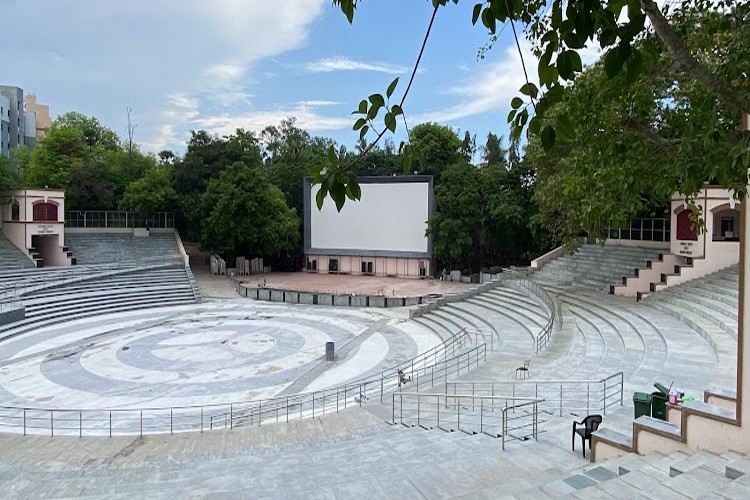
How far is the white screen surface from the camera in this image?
126 ft

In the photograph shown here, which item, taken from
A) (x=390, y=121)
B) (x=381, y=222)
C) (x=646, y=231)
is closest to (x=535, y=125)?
(x=390, y=121)

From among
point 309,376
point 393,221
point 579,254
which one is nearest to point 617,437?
point 309,376

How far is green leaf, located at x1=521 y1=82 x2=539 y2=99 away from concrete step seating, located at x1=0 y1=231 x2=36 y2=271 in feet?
104

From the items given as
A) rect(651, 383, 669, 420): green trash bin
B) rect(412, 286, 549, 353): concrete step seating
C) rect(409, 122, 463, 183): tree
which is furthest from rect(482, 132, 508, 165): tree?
rect(651, 383, 669, 420): green trash bin

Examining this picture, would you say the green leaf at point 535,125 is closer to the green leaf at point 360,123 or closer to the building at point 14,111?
the green leaf at point 360,123

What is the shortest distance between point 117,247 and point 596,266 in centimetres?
2985

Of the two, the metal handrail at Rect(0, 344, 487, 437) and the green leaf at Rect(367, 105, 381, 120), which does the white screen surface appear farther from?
the green leaf at Rect(367, 105, 381, 120)

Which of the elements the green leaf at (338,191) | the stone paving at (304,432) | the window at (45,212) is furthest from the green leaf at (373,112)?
the window at (45,212)

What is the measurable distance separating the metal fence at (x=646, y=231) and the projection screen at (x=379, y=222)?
43.5 ft

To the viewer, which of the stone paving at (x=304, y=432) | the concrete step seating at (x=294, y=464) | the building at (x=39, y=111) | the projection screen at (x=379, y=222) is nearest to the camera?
the concrete step seating at (x=294, y=464)

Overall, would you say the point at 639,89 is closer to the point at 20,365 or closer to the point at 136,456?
the point at 136,456

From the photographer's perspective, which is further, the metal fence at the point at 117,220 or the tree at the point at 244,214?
the metal fence at the point at 117,220

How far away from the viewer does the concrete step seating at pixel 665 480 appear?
483 cm

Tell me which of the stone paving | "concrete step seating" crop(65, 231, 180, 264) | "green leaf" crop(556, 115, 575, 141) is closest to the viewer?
"green leaf" crop(556, 115, 575, 141)
